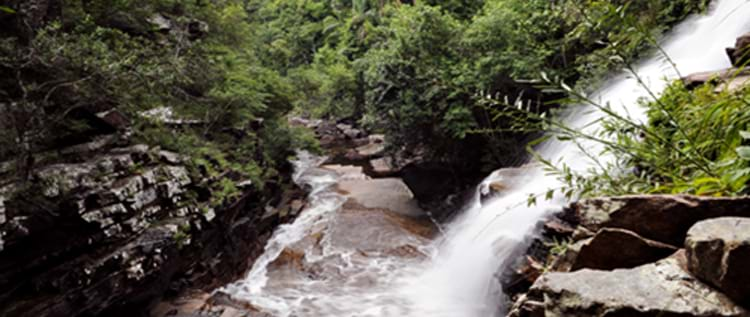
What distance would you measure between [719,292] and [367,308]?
18.5ft

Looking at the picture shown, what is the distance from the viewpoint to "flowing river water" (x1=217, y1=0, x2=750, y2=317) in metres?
5.30

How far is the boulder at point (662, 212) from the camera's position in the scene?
1362 mm

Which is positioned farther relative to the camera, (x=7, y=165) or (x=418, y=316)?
(x=418, y=316)

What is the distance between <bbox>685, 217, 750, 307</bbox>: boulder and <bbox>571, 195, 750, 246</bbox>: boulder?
21 centimetres

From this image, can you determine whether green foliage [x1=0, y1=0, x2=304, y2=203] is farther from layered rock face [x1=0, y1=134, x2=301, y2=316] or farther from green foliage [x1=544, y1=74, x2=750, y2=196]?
green foliage [x1=544, y1=74, x2=750, y2=196]

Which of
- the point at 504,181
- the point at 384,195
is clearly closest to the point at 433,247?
the point at 504,181

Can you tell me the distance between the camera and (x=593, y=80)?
760 cm

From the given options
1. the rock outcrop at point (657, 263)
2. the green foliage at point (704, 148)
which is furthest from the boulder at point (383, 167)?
the rock outcrop at point (657, 263)

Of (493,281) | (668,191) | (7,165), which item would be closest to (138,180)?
(7,165)

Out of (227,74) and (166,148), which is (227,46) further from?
(166,148)

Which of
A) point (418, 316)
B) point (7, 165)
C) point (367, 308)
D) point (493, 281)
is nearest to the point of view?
point (7, 165)

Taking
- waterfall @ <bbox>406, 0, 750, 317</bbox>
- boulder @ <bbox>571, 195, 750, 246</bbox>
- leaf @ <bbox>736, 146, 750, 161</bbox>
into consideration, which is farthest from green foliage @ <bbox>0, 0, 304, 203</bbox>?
leaf @ <bbox>736, 146, 750, 161</bbox>

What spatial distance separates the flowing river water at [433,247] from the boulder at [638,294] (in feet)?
10.0

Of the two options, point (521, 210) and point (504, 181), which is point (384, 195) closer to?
point (504, 181)
